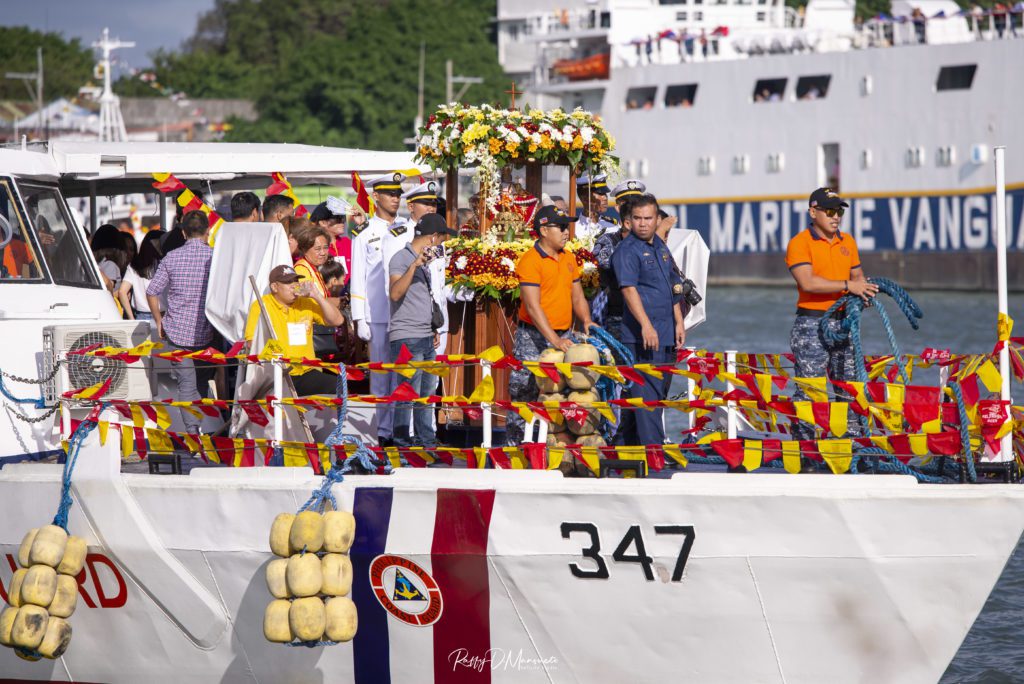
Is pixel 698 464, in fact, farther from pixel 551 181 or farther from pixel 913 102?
pixel 913 102

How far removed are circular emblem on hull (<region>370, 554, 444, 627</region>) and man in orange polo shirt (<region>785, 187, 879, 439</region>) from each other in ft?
8.06

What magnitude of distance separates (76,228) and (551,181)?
4481mm

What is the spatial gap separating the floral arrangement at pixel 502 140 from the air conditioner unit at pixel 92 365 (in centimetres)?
236

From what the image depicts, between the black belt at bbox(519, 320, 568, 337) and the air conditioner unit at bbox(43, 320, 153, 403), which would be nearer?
the air conditioner unit at bbox(43, 320, 153, 403)

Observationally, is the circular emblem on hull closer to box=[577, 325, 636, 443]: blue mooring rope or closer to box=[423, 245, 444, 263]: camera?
box=[577, 325, 636, 443]: blue mooring rope

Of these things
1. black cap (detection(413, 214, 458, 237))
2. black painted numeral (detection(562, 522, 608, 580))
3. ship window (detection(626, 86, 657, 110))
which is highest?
ship window (detection(626, 86, 657, 110))

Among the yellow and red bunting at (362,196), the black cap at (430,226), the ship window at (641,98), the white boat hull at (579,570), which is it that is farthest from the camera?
the ship window at (641,98)

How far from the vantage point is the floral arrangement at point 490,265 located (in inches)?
380

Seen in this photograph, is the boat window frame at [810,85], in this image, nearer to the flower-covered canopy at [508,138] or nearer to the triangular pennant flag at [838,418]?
Result: the flower-covered canopy at [508,138]

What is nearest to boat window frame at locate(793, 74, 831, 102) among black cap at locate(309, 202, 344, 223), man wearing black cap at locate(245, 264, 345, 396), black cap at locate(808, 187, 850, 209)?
black cap at locate(309, 202, 344, 223)

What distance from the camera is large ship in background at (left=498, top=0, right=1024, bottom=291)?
46.2 m

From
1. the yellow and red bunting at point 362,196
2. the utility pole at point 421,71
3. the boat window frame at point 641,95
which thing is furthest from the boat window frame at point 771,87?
the yellow and red bunting at point 362,196

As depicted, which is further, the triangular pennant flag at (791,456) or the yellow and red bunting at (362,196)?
the yellow and red bunting at (362,196)

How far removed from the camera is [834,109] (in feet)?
167
